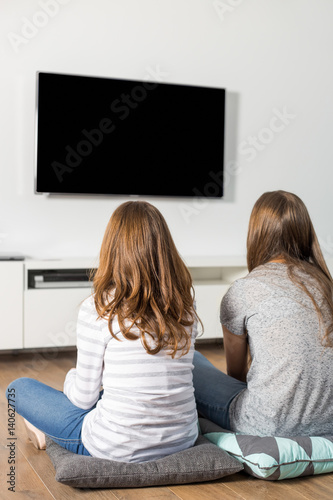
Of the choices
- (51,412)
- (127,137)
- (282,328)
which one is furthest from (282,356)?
(127,137)

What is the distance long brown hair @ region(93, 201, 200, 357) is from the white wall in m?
2.13

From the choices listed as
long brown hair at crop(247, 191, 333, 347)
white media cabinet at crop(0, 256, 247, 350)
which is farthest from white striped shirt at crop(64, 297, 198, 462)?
white media cabinet at crop(0, 256, 247, 350)

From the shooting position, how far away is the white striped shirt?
165 centimetres

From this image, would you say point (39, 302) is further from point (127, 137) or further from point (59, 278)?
point (127, 137)

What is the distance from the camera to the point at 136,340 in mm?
1646

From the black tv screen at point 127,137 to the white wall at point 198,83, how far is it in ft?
0.34

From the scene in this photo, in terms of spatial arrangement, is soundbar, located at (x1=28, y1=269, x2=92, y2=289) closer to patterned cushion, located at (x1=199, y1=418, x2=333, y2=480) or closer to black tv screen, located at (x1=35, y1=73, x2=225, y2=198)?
black tv screen, located at (x1=35, y1=73, x2=225, y2=198)

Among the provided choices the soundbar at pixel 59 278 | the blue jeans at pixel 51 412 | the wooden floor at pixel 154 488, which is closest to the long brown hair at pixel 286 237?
the wooden floor at pixel 154 488

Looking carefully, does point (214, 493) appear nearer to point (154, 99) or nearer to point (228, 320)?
point (228, 320)

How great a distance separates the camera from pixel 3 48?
353cm

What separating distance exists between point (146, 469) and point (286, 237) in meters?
0.83

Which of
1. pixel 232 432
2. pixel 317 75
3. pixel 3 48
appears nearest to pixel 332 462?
pixel 232 432

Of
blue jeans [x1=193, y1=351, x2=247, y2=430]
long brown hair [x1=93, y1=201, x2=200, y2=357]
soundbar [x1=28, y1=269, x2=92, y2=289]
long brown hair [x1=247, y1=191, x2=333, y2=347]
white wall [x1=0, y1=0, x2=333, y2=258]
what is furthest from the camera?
white wall [x1=0, y1=0, x2=333, y2=258]

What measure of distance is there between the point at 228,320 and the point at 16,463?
818 mm
